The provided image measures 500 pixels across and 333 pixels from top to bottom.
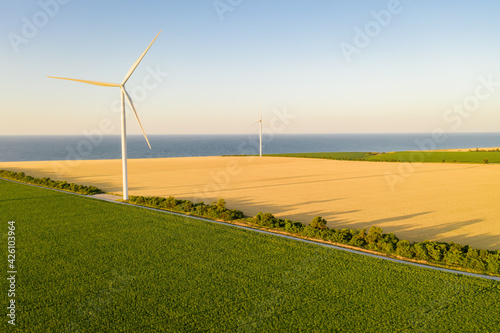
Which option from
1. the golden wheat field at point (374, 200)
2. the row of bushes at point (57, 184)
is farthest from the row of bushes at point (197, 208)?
the row of bushes at point (57, 184)

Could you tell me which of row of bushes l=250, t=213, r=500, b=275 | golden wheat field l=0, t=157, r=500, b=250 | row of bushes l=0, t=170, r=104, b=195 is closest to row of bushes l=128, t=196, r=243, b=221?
golden wheat field l=0, t=157, r=500, b=250

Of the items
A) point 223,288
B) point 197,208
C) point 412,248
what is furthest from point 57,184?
point 412,248

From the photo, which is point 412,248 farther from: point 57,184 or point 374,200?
point 57,184

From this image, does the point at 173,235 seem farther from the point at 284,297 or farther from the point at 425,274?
the point at 425,274

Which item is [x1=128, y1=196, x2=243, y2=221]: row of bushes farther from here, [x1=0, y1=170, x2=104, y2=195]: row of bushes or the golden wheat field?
[x1=0, y1=170, x2=104, y2=195]: row of bushes

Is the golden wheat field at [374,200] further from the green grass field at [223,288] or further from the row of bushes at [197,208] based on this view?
the green grass field at [223,288]
